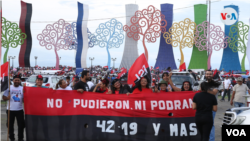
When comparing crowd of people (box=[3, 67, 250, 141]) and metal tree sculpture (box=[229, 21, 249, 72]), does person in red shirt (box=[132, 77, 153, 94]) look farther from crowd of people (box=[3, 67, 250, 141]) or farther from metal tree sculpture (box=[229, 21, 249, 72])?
metal tree sculpture (box=[229, 21, 249, 72])

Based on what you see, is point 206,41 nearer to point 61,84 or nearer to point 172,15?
point 172,15

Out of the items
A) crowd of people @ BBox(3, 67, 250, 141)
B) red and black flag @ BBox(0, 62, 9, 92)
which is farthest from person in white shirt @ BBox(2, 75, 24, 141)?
red and black flag @ BBox(0, 62, 9, 92)

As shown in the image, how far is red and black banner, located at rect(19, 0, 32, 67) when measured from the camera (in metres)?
38.4

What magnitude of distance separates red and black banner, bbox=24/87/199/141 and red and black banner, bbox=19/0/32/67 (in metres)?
32.6

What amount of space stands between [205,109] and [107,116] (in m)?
2.51

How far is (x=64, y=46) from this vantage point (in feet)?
131

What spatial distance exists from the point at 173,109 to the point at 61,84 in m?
3.16

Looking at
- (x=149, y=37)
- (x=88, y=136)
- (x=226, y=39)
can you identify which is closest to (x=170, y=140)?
(x=88, y=136)

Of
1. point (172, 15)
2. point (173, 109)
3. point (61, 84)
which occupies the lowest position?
point (173, 109)

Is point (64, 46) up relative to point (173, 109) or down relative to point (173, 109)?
up

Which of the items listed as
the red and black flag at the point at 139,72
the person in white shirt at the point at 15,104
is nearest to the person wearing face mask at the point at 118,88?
the red and black flag at the point at 139,72

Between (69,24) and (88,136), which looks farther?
(69,24)

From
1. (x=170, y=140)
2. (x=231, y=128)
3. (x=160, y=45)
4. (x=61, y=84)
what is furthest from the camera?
(x=160, y=45)

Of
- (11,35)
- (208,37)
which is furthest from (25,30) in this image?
(208,37)
